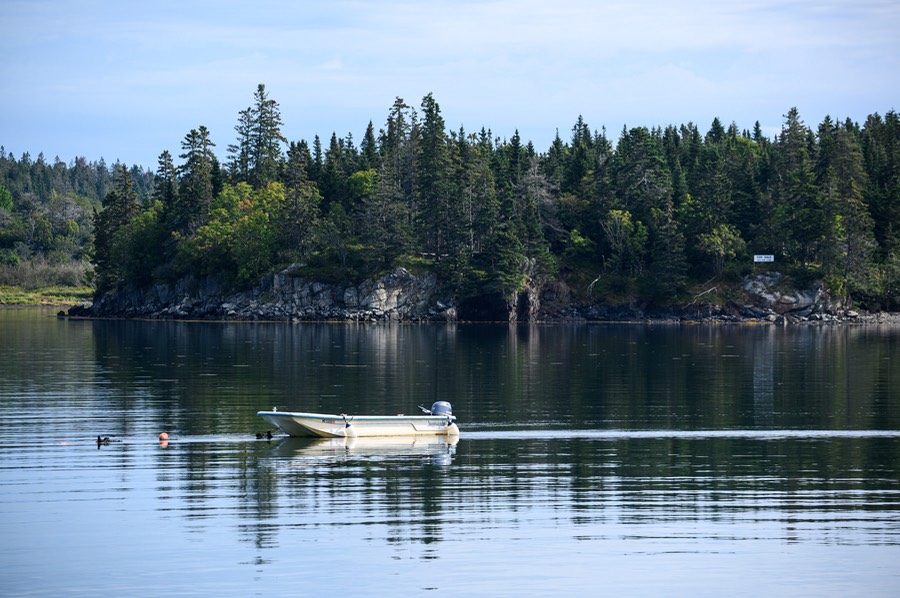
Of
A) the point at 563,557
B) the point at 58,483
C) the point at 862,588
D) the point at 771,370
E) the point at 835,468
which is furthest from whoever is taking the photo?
the point at 771,370

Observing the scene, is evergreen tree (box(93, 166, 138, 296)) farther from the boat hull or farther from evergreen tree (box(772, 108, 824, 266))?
the boat hull

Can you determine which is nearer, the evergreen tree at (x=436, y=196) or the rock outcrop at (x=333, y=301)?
the rock outcrop at (x=333, y=301)

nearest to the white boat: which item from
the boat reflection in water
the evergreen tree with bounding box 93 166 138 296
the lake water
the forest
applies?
the boat reflection in water

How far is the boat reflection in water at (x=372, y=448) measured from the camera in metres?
40.8

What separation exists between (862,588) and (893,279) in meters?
143

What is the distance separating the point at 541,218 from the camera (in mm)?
170375

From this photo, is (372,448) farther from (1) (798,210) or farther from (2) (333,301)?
(1) (798,210)

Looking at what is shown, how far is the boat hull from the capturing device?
43.9 m

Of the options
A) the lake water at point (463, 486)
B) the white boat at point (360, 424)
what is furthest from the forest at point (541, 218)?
the white boat at point (360, 424)

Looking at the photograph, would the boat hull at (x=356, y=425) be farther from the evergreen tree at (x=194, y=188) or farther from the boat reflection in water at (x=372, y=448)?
the evergreen tree at (x=194, y=188)

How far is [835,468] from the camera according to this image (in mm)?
37969

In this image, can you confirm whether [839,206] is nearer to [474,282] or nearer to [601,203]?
[601,203]

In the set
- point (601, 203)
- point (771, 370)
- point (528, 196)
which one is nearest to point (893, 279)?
point (601, 203)

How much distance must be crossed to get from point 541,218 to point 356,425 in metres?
129
